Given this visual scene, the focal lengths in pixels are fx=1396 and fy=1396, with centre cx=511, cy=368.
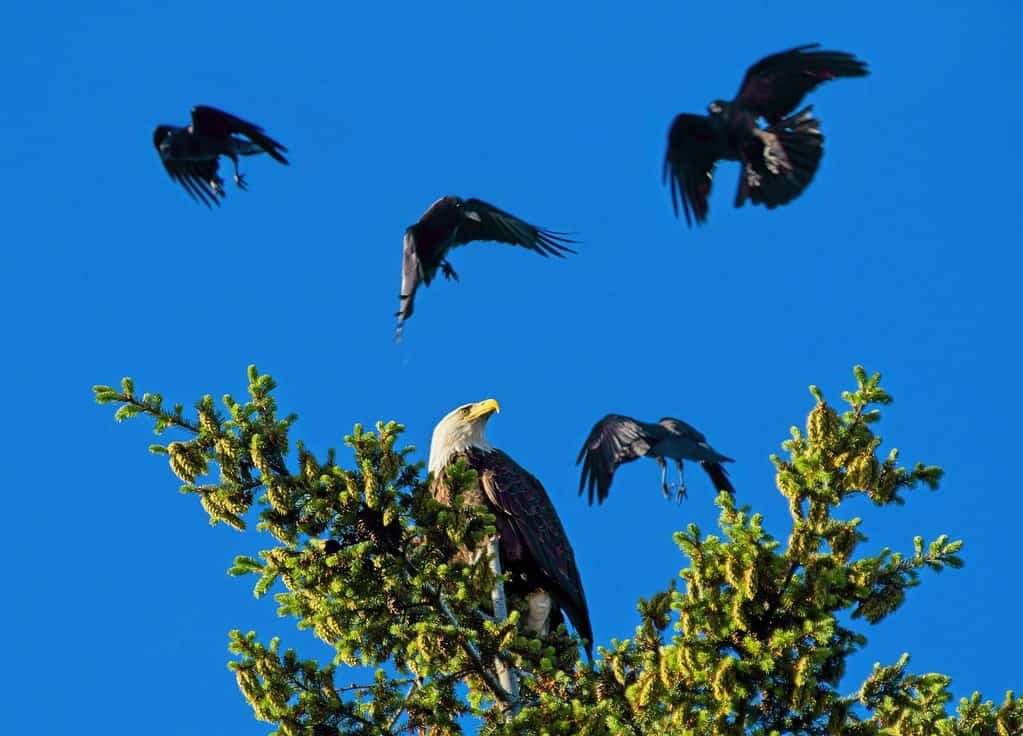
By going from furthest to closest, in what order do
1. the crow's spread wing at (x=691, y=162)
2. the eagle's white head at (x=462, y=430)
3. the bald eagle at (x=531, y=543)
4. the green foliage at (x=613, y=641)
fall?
the eagle's white head at (x=462, y=430), the bald eagle at (x=531, y=543), the crow's spread wing at (x=691, y=162), the green foliage at (x=613, y=641)

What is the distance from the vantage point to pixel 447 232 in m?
10.9

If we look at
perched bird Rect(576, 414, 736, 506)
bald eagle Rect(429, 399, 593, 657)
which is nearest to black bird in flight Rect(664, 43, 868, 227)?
perched bird Rect(576, 414, 736, 506)

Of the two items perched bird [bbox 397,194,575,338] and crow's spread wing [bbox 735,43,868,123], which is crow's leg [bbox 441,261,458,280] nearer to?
perched bird [bbox 397,194,575,338]

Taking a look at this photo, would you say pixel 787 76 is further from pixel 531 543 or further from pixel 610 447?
pixel 531 543

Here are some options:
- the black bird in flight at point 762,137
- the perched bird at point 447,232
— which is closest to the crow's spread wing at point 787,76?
the black bird in flight at point 762,137

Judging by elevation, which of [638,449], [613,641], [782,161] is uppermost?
[782,161]

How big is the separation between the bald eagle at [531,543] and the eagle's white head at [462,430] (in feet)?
0.53

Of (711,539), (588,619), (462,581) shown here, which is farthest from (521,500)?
(711,539)

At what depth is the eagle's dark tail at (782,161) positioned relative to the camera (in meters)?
9.02

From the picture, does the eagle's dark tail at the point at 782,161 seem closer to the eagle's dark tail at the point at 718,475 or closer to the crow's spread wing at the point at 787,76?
the crow's spread wing at the point at 787,76

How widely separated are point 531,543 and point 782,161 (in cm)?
348

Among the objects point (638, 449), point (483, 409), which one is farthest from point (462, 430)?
point (638, 449)

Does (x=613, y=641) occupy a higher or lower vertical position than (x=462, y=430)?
lower

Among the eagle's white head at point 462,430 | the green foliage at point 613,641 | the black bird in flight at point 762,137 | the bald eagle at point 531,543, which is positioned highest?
the black bird in flight at point 762,137
